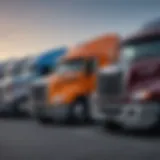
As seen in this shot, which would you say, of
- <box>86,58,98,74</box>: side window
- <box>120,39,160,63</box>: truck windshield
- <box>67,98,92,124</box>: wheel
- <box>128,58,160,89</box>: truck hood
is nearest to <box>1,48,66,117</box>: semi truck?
<box>86,58,98,74</box>: side window

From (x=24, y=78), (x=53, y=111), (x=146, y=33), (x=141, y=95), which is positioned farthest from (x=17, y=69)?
(x=141, y=95)

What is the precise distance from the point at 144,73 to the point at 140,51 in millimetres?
594

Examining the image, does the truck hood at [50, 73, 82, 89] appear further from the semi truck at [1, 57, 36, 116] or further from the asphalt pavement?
the semi truck at [1, 57, 36, 116]

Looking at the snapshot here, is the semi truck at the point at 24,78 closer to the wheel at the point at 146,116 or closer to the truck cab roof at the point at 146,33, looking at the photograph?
the truck cab roof at the point at 146,33

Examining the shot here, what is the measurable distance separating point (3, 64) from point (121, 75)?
592 centimetres

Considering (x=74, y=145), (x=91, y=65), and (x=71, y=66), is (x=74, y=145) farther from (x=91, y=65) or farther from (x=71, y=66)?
(x=71, y=66)

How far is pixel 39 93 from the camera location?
10758mm

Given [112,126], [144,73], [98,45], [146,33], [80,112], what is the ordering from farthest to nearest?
[98,45]
[80,112]
[112,126]
[146,33]
[144,73]

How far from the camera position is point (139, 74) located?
8078 mm

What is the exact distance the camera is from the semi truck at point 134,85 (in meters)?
7.68

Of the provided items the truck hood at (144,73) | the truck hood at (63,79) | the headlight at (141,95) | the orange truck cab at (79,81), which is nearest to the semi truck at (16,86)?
the orange truck cab at (79,81)

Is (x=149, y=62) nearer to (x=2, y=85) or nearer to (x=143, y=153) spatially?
(x=143, y=153)

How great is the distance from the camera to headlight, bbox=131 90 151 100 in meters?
7.73

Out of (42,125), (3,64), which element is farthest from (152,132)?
(3,64)
